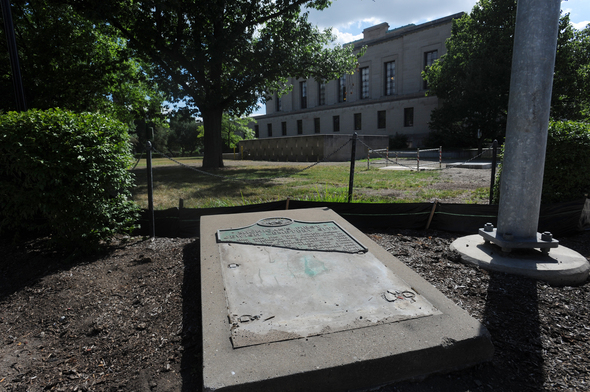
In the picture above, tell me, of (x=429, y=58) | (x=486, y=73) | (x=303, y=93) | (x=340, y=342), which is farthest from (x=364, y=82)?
(x=340, y=342)

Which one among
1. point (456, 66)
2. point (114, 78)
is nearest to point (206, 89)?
→ point (114, 78)

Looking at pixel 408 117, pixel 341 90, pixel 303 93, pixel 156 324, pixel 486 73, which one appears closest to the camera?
pixel 156 324

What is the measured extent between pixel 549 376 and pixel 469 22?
34270mm

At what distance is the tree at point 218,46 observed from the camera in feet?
47.7

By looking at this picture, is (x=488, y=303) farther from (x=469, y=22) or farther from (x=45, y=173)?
(x=469, y=22)

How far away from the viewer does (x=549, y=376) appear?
2316mm

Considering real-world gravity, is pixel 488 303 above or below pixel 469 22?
below

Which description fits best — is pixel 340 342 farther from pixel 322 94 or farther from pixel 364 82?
pixel 322 94

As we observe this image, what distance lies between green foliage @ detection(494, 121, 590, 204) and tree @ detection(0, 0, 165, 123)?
51.4 ft

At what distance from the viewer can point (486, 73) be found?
A: 28281 millimetres

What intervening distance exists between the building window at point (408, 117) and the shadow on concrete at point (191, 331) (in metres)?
42.2

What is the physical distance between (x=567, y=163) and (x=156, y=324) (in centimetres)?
624

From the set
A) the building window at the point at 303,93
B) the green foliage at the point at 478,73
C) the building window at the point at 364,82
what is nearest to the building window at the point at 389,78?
the building window at the point at 364,82

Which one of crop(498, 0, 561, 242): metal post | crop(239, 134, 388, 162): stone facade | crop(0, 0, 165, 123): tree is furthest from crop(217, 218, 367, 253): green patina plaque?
crop(239, 134, 388, 162): stone facade
